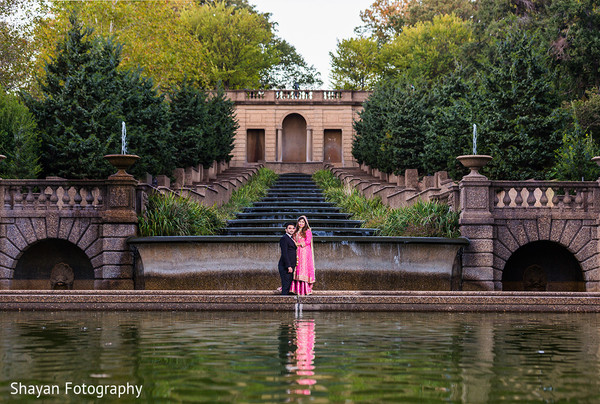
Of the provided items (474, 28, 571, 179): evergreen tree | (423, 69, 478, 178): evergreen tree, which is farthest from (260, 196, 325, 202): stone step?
(474, 28, 571, 179): evergreen tree

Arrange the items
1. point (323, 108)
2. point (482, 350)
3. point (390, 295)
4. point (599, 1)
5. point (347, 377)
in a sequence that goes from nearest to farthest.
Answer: point (347, 377) < point (482, 350) < point (390, 295) < point (599, 1) < point (323, 108)

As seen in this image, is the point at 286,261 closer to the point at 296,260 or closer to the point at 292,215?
the point at 296,260

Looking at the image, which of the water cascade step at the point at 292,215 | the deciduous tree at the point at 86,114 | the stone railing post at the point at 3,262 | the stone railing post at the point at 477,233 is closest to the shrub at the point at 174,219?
the water cascade step at the point at 292,215

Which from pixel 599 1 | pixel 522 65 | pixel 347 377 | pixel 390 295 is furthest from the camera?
pixel 599 1

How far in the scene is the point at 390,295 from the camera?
567 inches

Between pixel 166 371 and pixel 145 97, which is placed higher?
pixel 145 97

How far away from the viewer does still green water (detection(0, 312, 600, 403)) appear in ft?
20.9

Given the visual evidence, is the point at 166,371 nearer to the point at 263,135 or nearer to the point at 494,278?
the point at 494,278

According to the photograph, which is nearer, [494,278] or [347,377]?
[347,377]

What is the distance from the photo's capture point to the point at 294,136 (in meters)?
64.2

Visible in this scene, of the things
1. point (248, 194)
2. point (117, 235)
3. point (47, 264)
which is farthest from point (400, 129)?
point (47, 264)

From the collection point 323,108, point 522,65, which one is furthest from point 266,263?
point 323,108

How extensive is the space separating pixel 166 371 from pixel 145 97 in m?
24.2

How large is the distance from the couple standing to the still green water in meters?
2.50
